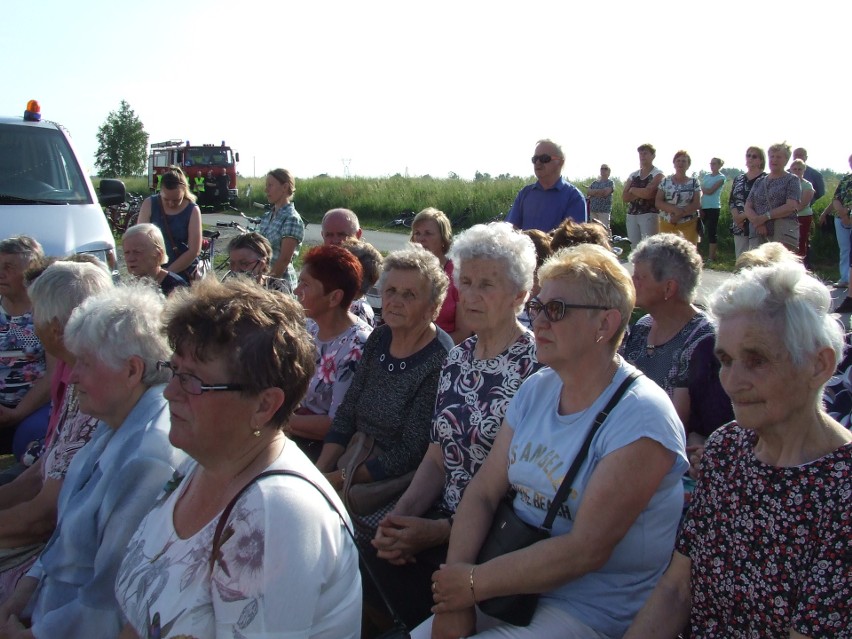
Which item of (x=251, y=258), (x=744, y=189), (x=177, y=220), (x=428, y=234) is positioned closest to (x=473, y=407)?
(x=428, y=234)

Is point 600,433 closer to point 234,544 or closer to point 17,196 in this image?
point 234,544

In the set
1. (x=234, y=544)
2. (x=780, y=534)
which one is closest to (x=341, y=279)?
(x=234, y=544)

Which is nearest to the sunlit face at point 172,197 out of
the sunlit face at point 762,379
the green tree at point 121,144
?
the sunlit face at point 762,379

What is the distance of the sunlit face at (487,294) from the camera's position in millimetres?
3201

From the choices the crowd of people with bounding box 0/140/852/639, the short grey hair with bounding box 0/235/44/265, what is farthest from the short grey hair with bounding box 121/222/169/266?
the crowd of people with bounding box 0/140/852/639

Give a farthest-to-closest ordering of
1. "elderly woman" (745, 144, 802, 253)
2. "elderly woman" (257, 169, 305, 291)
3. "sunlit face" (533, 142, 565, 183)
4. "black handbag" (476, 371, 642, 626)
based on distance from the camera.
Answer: "elderly woman" (745, 144, 802, 253)
"elderly woman" (257, 169, 305, 291)
"sunlit face" (533, 142, 565, 183)
"black handbag" (476, 371, 642, 626)

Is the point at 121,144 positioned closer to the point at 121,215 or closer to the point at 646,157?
the point at 121,215

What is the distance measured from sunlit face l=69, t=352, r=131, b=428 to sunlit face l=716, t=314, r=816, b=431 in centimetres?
196

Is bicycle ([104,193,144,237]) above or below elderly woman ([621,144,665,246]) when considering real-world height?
below

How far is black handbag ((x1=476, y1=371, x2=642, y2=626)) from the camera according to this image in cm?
234

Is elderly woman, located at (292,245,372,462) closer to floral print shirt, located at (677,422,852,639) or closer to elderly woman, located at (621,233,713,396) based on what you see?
elderly woman, located at (621,233,713,396)

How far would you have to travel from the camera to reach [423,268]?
145 inches

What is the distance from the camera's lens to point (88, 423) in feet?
9.57

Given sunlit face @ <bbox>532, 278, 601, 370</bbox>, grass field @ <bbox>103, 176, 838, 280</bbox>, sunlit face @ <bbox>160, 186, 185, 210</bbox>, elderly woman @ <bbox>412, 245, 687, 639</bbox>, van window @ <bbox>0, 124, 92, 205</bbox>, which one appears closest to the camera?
elderly woman @ <bbox>412, 245, 687, 639</bbox>
